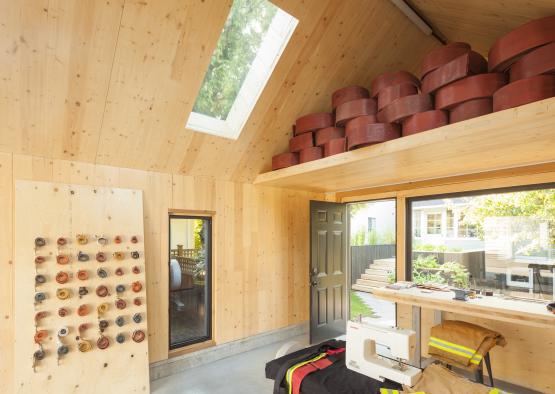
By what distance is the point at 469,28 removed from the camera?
120 inches

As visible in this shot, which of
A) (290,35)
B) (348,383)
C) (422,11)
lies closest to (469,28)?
(422,11)

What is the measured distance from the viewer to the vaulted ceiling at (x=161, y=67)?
7.13 feet

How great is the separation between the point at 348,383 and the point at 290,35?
2.63m

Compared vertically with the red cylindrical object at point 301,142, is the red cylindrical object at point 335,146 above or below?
below

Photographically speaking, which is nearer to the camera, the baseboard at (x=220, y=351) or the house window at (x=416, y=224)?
the baseboard at (x=220, y=351)

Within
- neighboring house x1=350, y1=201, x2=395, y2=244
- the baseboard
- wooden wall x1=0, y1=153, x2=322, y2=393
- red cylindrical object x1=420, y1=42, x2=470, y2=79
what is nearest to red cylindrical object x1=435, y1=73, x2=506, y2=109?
red cylindrical object x1=420, y1=42, x2=470, y2=79

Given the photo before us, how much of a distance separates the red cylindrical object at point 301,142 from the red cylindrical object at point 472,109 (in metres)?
1.45

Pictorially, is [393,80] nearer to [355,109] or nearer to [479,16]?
[355,109]

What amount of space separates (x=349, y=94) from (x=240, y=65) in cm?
107

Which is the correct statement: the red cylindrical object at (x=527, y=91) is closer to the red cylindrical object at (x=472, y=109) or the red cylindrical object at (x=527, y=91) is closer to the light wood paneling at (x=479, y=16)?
the red cylindrical object at (x=472, y=109)

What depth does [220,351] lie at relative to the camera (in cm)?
385

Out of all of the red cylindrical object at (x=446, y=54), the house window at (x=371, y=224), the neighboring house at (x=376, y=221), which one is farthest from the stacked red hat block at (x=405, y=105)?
the house window at (x=371, y=224)

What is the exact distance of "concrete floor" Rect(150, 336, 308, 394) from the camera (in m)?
3.14

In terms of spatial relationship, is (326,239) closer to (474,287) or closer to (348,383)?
(474,287)
